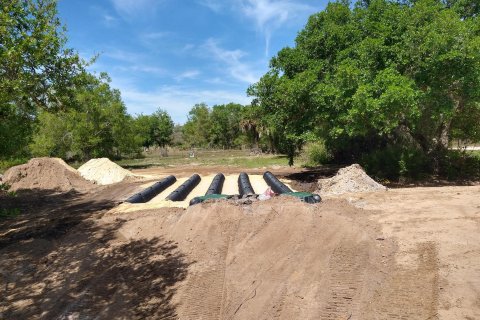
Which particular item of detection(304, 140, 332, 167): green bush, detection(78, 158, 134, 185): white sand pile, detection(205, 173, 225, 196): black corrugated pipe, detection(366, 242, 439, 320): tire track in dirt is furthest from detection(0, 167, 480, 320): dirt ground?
detection(304, 140, 332, 167): green bush

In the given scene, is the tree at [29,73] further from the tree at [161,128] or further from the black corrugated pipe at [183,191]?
the tree at [161,128]

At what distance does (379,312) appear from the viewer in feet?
17.1

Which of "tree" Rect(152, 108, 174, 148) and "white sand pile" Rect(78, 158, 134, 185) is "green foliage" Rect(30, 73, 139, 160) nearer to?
"white sand pile" Rect(78, 158, 134, 185)

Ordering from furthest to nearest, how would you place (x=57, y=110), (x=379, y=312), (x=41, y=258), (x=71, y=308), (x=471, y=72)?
(x=471, y=72) < (x=57, y=110) < (x=41, y=258) < (x=71, y=308) < (x=379, y=312)

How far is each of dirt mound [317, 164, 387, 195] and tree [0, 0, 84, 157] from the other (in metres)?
10.1

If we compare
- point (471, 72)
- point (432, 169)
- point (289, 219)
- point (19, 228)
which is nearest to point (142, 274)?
point (289, 219)

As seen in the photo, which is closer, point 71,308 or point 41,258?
point 71,308

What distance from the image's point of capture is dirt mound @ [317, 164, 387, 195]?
43.6ft

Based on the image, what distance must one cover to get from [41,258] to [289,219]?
6.03m

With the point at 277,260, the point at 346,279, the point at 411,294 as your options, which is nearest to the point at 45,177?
the point at 277,260

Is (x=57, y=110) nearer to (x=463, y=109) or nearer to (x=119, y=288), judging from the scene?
(x=119, y=288)

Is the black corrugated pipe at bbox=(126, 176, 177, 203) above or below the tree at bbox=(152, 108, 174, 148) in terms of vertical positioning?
below

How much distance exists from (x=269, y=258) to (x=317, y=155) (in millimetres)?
21638

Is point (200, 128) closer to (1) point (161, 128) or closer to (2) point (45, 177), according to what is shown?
(1) point (161, 128)
